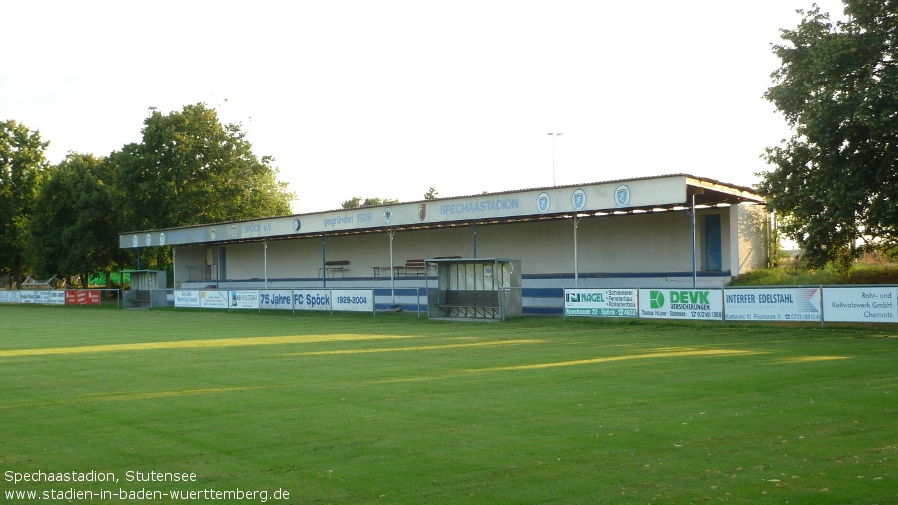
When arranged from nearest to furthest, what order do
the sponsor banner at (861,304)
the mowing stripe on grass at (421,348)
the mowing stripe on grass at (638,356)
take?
1. the mowing stripe on grass at (638,356)
2. the mowing stripe on grass at (421,348)
3. the sponsor banner at (861,304)

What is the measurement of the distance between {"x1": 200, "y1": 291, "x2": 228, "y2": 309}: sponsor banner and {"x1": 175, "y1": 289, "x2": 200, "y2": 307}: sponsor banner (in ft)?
1.95

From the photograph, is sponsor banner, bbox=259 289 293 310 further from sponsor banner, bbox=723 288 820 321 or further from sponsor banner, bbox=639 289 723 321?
sponsor banner, bbox=723 288 820 321

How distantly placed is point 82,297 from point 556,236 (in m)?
35.4

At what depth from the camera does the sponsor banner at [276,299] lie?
39344mm

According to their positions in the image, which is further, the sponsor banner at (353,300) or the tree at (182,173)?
the tree at (182,173)

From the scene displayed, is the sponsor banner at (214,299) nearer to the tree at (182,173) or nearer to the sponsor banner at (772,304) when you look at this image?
the tree at (182,173)

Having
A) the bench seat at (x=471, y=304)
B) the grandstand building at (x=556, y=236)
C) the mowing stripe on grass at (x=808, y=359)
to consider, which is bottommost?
the mowing stripe on grass at (x=808, y=359)

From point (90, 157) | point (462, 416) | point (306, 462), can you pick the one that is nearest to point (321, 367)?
point (462, 416)

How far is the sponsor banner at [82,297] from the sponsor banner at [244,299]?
1776cm

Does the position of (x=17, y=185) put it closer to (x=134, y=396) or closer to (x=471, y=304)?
(x=471, y=304)

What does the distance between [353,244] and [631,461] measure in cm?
4046

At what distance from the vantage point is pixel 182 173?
6122 cm

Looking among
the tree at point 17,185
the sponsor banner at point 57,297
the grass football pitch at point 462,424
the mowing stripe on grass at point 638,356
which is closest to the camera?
the grass football pitch at point 462,424

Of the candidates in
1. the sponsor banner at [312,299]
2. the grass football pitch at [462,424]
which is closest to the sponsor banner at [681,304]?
the grass football pitch at [462,424]
